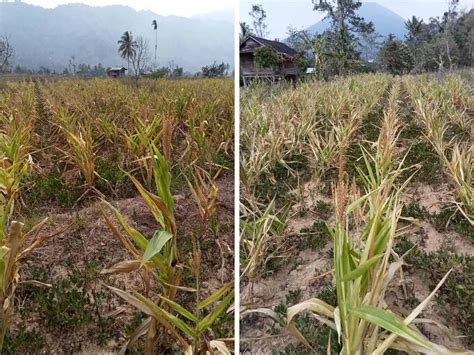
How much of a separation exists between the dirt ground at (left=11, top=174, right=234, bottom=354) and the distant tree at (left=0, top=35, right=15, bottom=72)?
0.31 m

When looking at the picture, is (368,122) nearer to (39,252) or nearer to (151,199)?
(151,199)

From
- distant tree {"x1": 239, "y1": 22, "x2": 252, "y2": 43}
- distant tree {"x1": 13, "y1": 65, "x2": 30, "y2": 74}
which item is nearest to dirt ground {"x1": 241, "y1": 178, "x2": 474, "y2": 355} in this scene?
distant tree {"x1": 239, "y1": 22, "x2": 252, "y2": 43}

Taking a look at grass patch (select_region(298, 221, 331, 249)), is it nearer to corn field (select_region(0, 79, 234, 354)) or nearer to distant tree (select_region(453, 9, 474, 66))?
corn field (select_region(0, 79, 234, 354))

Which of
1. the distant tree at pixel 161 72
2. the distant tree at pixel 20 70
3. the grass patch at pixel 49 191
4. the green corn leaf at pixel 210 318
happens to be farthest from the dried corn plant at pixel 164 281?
the distant tree at pixel 20 70

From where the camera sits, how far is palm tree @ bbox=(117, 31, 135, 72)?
895 mm

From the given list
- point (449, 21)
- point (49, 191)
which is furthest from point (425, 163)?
point (49, 191)

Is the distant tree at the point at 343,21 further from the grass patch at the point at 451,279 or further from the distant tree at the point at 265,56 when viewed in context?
the grass patch at the point at 451,279

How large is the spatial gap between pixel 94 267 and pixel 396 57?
2.69 feet

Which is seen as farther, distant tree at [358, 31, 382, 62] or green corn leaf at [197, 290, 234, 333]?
distant tree at [358, 31, 382, 62]

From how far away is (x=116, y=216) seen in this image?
2.55ft

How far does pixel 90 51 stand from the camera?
2.97 ft

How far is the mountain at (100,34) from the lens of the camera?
2.89 feet

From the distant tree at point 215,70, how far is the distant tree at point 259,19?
0.12 m

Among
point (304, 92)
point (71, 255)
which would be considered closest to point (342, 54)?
point (304, 92)
